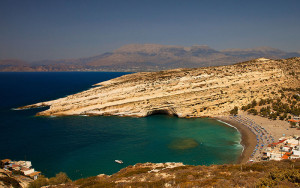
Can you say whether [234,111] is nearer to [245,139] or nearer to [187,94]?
[187,94]

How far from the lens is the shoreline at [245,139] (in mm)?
29389

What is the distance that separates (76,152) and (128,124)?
16954 millimetres

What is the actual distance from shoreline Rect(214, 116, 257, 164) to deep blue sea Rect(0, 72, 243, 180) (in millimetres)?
903

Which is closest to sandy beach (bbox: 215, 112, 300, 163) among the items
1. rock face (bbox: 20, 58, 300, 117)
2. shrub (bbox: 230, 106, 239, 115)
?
shrub (bbox: 230, 106, 239, 115)

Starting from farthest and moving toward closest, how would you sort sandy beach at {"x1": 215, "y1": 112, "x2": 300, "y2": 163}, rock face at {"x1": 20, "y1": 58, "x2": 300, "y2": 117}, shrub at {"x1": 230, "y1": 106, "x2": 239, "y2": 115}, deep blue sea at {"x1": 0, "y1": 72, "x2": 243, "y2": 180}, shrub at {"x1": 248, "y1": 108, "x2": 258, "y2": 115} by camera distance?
rock face at {"x1": 20, "y1": 58, "x2": 300, "y2": 117} → shrub at {"x1": 230, "y1": 106, "x2": 239, "y2": 115} → shrub at {"x1": 248, "y1": 108, "x2": 258, "y2": 115} → sandy beach at {"x1": 215, "y1": 112, "x2": 300, "y2": 163} → deep blue sea at {"x1": 0, "y1": 72, "x2": 243, "y2": 180}

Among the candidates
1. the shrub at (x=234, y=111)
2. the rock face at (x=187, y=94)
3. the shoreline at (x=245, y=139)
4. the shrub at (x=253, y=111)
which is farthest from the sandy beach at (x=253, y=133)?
the rock face at (x=187, y=94)

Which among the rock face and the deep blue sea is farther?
the rock face

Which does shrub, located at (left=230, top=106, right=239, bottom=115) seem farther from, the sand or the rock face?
the sand

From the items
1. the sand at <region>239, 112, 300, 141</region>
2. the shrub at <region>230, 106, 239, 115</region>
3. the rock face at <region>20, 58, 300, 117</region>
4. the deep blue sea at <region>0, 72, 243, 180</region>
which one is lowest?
the deep blue sea at <region>0, 72, 243, 180</region>

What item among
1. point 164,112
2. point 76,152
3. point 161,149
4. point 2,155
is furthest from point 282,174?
point 164,112

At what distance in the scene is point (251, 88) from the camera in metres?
59.4

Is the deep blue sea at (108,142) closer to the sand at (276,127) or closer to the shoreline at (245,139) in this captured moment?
the shoreline at (245,139)

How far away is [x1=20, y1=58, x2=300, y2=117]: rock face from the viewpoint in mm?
55219

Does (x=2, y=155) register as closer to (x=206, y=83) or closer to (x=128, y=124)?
(x=128, y=124)
